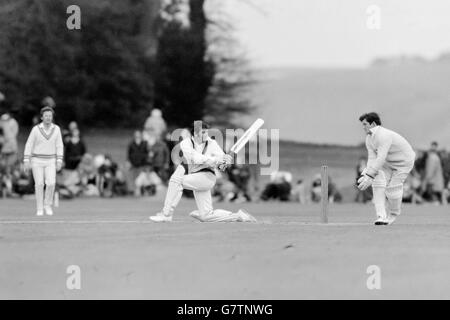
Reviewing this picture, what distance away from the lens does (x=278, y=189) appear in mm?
31844

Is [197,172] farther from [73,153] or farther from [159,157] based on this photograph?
[159,157]

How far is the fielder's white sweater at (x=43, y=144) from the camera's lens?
891 inches

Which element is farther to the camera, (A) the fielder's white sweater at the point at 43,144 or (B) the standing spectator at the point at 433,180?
(B) the standing spectator at the point at 433,180

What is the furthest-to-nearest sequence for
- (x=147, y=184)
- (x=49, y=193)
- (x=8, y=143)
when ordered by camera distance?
(x=147, y=184) < (x=8, y=143) < (x=49, y=193)

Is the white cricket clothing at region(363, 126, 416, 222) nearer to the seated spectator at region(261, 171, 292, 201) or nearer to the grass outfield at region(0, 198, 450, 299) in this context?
the grass outfield at region(0, 198, 450, 299)

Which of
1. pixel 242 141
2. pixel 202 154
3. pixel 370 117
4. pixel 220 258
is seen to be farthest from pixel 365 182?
pixel 220 258

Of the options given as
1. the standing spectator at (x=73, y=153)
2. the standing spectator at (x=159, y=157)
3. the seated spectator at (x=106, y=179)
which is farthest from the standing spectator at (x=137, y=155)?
the standing spectator at (x=73, y=153)

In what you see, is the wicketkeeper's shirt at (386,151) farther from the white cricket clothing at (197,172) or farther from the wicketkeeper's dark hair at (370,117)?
the white cricket clothing at (197,172)

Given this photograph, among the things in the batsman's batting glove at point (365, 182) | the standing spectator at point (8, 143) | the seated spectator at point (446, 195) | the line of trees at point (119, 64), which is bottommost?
the seated spectator at point (446, 195)

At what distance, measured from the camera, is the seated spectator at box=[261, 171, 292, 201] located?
31.8 meters

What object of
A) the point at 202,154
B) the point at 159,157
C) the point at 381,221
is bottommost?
the point at 381,221

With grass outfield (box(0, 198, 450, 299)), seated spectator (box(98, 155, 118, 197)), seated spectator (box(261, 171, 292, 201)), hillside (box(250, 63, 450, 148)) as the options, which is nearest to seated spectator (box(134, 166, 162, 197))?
seated spectator (box(98, 155, 118, 197))

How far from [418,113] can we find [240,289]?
2518cm

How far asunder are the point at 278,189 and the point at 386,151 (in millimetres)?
12233
